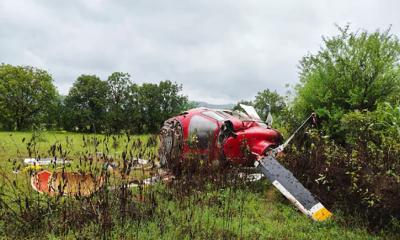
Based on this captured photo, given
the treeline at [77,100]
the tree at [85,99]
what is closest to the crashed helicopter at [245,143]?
the treeline at [77,100]

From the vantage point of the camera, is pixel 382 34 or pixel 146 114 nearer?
pixel 382 34

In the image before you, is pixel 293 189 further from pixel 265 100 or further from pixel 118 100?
pixel 265 100

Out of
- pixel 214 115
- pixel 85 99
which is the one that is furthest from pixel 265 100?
pixel 214 115

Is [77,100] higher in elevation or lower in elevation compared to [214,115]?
higher

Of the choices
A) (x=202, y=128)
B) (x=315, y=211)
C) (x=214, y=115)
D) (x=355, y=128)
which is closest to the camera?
(x=315, y=211)

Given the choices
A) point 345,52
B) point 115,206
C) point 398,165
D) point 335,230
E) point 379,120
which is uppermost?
point 345,52

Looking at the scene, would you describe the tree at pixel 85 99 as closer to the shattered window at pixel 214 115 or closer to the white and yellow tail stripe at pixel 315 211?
the shattered window at pixel 214 115

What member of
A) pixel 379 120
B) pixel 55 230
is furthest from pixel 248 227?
pixel 379 120

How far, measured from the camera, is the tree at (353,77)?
897cm

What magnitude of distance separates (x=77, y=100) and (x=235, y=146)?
39472 millimetres

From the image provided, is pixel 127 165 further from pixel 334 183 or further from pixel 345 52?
pixel 345 52

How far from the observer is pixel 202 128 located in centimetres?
975

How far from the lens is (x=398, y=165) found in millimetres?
5480

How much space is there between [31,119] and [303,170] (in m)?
40.5
